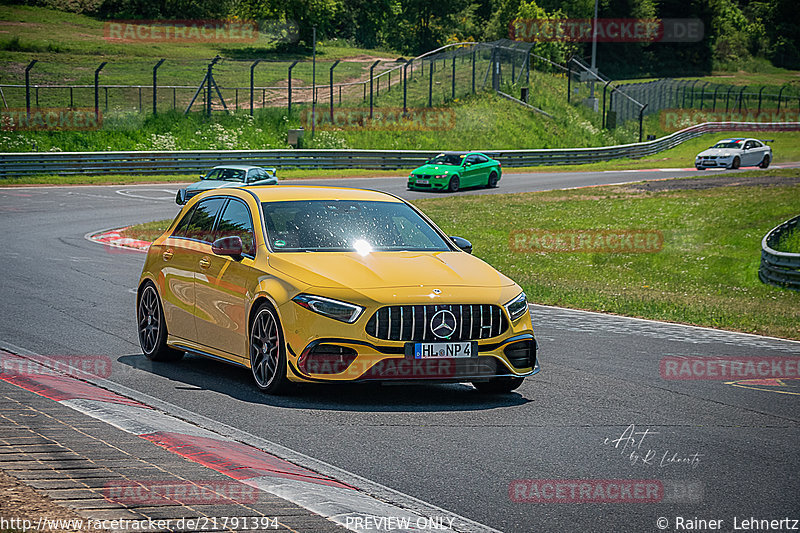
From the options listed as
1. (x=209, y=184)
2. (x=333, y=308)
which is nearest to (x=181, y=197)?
(x=209, y=184)

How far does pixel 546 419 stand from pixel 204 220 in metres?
3.99

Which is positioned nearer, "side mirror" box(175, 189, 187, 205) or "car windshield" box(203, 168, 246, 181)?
"side mirror" box(175, 189, 187, 205)

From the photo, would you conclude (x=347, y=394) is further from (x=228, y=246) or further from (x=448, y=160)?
(x=448, y=160)

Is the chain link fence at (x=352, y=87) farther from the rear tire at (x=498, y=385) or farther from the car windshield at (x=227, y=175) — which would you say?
the rear tire at (x=498, y=385)

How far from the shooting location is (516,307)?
8.48 m

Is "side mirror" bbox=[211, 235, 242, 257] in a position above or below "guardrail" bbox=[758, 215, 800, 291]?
above

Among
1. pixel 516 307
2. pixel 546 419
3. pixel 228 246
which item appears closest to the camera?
pixel 546 419

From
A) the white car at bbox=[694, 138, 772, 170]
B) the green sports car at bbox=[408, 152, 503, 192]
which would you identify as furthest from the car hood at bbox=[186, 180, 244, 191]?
the white car at bbox=[694, 138, 772, 170]

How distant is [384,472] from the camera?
6180 mm

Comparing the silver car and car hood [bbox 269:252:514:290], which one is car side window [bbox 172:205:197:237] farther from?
the silver car

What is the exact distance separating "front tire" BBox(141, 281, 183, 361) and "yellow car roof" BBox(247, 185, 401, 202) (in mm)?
1512

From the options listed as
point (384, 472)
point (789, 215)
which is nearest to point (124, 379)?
point (384, 472)

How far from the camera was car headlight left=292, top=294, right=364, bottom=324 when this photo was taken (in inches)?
311

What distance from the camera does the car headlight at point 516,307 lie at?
27.5ft
